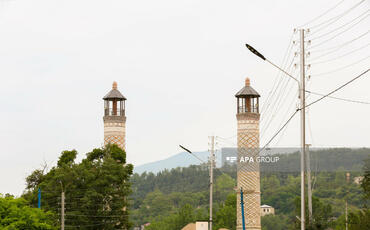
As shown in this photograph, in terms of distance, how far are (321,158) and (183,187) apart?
6995 cm

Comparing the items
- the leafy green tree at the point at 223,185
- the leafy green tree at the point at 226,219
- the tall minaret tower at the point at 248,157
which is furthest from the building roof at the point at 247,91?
the leafy green tree at the point at 223,185

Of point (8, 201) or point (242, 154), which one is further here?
point (242, 154)

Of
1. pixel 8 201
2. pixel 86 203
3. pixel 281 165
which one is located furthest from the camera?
pixel 281 165

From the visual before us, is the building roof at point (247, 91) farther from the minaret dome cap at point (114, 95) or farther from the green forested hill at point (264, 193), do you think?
the green forested hill at point (264, 193)

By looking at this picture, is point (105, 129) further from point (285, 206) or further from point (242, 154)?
point (285, 206)

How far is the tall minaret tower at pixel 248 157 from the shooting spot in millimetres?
56125

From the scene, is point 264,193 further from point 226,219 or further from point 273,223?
point 226,219

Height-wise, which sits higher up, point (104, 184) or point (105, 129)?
point (105, 129)

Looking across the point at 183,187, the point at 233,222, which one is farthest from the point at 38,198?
the point at 183,187

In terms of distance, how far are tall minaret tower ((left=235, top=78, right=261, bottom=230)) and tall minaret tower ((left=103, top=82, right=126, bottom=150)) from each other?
894 cm

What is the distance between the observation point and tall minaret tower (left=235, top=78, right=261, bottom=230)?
5612cm

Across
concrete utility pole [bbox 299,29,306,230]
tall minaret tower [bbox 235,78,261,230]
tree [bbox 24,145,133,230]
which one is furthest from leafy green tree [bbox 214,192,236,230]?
concrete utility pole [bbox 299,29,306,230]

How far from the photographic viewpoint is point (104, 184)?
4659 centimetres

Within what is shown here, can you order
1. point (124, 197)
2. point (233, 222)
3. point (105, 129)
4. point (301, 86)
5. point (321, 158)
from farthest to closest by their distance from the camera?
point (321, 158) < point (233, 222) < point (105, 129) < point (124, 197) < point (301, 86)
